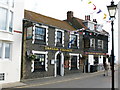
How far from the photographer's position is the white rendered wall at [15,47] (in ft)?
43.6

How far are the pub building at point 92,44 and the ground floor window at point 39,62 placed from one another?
7.16 metres

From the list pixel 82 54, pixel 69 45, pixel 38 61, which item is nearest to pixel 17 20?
pixel 38 61

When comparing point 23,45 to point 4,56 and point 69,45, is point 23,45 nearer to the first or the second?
point 4,56

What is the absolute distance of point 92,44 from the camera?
24.5m

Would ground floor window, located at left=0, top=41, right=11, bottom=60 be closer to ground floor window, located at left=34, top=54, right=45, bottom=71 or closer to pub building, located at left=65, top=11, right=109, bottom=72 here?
ground floor window, located at left=34, top=54, right=45, bottom=71

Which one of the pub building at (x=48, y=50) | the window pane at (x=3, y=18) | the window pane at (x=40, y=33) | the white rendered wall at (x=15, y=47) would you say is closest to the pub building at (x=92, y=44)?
the pub building at (x=48, y=50)

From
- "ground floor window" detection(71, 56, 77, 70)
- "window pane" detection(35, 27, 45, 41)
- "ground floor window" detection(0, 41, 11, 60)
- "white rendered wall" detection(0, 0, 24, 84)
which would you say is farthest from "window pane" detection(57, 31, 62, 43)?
"ground floor window" detection(0, 41, 11, 60)

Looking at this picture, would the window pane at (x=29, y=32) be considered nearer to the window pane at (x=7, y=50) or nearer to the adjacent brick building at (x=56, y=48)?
the adjacent brick building at (x=56, y=48)

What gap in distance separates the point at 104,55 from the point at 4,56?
61.2 feet

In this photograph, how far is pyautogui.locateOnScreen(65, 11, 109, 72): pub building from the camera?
22547 millimetres

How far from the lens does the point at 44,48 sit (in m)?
16.6

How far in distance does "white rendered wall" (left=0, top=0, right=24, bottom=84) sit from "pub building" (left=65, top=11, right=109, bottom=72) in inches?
393

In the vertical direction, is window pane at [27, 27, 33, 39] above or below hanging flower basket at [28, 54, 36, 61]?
above

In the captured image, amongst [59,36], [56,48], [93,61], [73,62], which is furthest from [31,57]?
[93,61]
